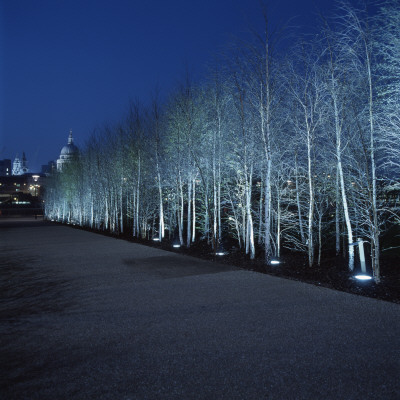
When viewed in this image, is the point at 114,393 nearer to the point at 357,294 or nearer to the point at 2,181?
the point at 357,294

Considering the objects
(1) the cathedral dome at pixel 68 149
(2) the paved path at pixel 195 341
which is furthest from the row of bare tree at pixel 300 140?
(1) the cathedral dome at pixel 68 149

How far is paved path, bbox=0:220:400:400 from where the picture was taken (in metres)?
3.43

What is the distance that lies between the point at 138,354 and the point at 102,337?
83 cm

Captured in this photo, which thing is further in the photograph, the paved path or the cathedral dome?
the cathedral dome

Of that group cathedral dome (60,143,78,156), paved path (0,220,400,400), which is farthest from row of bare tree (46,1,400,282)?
cathedral dome (60,143,78,156)

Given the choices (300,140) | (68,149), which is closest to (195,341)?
(300,140)

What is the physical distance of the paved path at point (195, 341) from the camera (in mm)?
3426

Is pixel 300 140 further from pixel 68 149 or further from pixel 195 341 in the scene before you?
pixel 68 149

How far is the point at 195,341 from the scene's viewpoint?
181 inches

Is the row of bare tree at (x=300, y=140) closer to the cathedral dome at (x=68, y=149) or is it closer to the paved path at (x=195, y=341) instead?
the paved path at (x=195, y=341)

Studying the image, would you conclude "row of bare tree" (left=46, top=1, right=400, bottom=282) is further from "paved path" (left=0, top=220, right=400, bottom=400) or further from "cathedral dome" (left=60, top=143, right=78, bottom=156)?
"cathedral dome" (left=60, top=143, right=78, bottom=156)

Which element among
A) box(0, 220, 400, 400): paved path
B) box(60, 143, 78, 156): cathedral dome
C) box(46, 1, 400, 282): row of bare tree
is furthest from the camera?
box(60, 143, 78, 156): cathedral dome

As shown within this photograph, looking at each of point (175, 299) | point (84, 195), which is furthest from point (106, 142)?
point (175, 299)

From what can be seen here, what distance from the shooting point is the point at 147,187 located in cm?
2189
